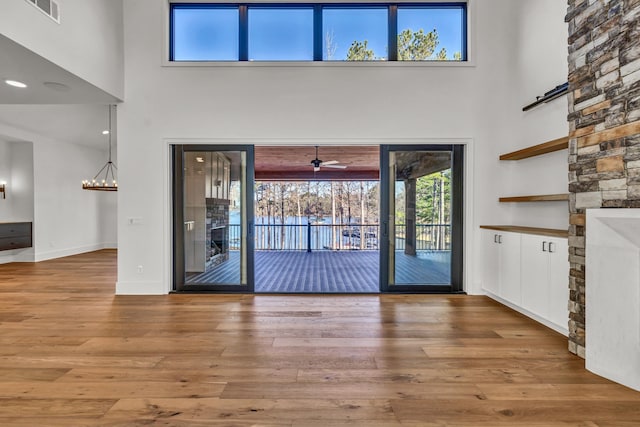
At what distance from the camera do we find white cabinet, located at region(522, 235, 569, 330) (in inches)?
114

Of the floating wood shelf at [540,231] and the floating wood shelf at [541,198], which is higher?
the floating wood shelf at [541,198]

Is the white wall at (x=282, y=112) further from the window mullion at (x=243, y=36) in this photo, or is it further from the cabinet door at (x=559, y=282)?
the cabinet door at (x=559, y=282)

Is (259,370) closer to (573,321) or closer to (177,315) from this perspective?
(177,315)

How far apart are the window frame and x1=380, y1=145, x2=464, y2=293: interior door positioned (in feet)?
4.20

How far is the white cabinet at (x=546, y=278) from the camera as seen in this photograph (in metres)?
2.89

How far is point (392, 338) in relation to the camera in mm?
2879

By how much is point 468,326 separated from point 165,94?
487 centimetres

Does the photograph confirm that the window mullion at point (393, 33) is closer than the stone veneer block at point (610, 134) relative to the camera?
No

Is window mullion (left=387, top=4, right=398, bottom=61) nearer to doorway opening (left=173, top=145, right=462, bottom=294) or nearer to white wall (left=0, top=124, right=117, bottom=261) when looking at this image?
doorway opening (left=173, top=145, right=462, bottom=294)

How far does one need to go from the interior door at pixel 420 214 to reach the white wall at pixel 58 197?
323 inches

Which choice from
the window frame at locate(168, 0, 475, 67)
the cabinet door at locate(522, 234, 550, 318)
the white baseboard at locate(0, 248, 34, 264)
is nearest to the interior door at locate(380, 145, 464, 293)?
the cabinet door at locate(522, 234, 550, 318)

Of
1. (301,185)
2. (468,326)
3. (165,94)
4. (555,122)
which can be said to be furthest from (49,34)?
(301,185)

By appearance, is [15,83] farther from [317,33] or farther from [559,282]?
[559,282]

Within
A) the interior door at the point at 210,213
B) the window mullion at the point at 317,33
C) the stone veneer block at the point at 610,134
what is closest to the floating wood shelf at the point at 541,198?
the stone veneer block at the point at 610,134
